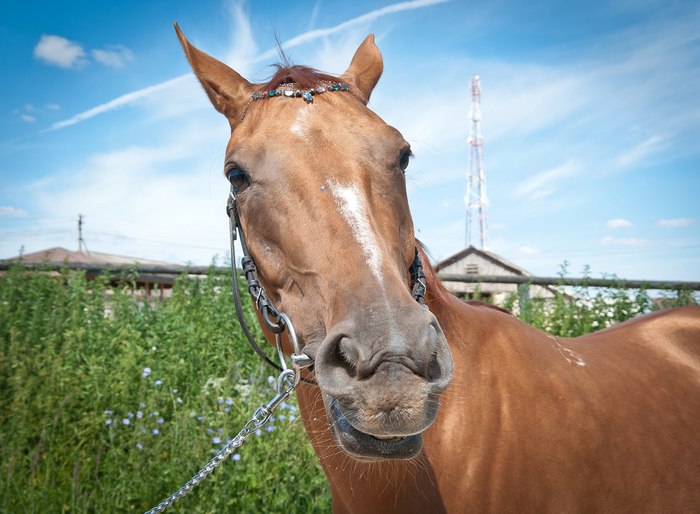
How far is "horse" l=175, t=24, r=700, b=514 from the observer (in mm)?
1545

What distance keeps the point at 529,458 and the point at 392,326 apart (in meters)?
1.13

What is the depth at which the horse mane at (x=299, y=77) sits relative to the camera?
7.61 ft

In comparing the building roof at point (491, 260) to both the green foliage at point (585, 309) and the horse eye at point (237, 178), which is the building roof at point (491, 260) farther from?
the horse eye at point (237, 178)

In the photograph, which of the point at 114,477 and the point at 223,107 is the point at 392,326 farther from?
the point at 114,477

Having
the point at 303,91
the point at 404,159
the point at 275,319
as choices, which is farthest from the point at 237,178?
the point at 404,159

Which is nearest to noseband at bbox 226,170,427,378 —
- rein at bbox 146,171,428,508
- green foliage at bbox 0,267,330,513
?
rein at bbox 146,171,428,508

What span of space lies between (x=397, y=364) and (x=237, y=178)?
3.73ft

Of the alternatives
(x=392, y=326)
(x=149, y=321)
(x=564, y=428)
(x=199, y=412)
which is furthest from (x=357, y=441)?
(x=149, y=321)

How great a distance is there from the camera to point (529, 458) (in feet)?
7.22

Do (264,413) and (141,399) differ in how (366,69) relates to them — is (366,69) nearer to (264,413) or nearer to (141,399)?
(264,413)

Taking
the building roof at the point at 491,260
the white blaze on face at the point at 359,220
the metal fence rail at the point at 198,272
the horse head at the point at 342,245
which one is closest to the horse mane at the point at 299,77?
the horse head at the point at 342,245

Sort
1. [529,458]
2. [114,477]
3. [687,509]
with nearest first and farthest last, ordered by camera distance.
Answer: [529,458] < [687,509] < [114,477]

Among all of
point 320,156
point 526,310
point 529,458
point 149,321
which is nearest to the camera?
point 320,156

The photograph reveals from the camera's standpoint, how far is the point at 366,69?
2822 millimetres
